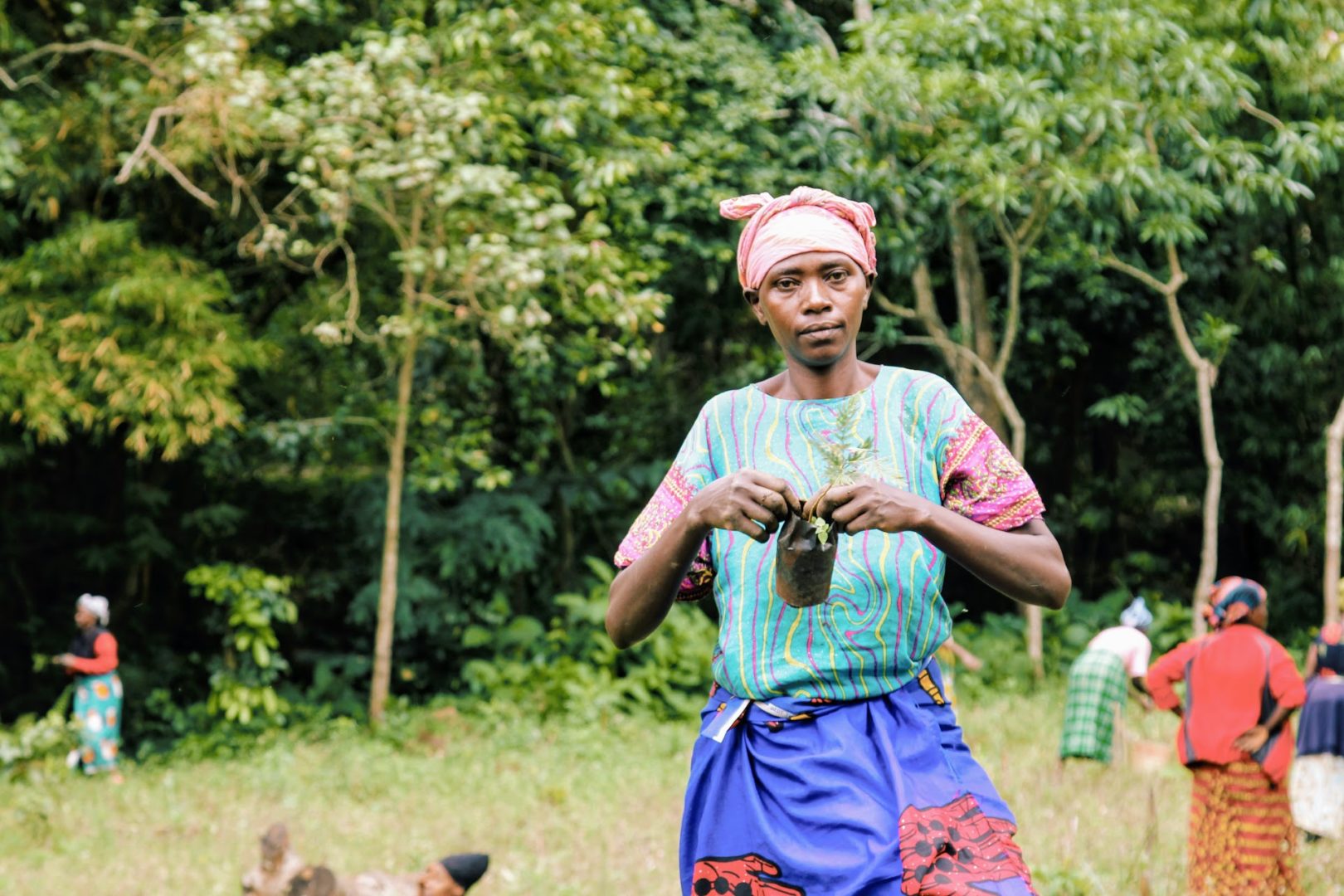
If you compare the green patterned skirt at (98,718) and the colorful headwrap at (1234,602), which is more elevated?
the colorful headwrap at (1234,602)

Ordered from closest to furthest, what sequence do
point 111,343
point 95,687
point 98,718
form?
point 111,343
point 98,718
point 95,687

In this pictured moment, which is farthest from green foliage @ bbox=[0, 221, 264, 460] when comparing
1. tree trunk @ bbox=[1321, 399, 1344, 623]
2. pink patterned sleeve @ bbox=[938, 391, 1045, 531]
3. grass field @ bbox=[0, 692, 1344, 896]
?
pink patterned sleeve @ bbox=[938, 391, 1045, 531]

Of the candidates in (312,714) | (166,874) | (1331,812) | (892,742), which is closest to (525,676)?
→ (312,714)

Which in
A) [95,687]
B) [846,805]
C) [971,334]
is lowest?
[95,687]

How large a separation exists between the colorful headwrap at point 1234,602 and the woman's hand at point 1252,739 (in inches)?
16.7

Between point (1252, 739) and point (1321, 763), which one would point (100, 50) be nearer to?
point (1252, 739)

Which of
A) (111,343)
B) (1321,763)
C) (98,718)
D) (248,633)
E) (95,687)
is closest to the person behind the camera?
(1321,763)

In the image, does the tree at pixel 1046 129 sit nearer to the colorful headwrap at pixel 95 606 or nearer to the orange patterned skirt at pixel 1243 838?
the orange patterned skirt at pixel 1243 838

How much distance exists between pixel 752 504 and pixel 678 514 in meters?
0.26

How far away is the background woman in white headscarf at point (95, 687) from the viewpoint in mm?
9195

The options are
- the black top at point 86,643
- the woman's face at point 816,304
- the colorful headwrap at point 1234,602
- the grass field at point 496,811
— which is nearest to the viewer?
the woman's face at point 816,304

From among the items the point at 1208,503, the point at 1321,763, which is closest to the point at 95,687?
the point at 1321,763

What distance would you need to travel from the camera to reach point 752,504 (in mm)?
1778

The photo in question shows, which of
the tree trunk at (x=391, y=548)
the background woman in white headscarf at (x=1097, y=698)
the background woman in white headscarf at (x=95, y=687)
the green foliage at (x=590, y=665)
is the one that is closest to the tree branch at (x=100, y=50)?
the tree trunk at (x=391, y=548)
